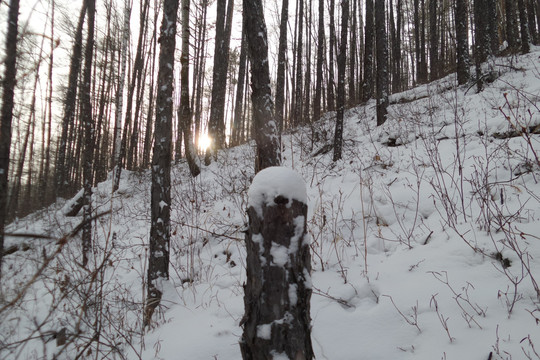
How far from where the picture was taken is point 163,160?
9.80ft

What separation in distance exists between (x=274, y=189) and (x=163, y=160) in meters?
2.25

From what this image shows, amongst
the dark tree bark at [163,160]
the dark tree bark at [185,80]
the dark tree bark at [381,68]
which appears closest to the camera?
the dark tree bark at [163,160]

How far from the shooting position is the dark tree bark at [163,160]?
296 cm

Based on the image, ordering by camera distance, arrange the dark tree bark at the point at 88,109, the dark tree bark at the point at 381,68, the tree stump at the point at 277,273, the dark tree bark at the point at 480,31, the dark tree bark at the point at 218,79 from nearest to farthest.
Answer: the tree stump at the point at 277,273 < the dark tree bark at the point at 88,109 < the dark tree bark at the point at 381,68 < the dark tree bark at the point at 480,31 < the dark tree bark at the point at 218,79

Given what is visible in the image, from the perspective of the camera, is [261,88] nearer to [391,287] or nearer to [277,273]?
[391,287]

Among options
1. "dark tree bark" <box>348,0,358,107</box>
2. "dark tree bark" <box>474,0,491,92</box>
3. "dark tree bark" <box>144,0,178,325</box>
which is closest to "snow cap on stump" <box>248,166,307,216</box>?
"dark tree bark" <box>144,0,178,325</box>

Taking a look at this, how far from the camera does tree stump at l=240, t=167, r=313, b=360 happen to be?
1.04 m

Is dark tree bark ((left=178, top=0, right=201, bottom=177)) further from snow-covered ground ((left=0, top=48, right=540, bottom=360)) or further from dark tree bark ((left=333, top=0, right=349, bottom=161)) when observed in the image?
snow-covered ground ((left=0, top=48, right=540, bottom=360))

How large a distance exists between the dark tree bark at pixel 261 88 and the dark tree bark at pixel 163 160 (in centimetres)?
87

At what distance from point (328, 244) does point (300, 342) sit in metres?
2.01

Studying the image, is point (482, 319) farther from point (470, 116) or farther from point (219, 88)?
point (219, 88)

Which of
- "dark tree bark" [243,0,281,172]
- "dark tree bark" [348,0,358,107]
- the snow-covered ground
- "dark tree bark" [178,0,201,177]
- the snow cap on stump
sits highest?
"dark tree bark" [348,0,358,107]

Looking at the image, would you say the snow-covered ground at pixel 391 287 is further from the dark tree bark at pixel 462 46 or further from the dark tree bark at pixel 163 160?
the dark tree bark at pixel 462 46

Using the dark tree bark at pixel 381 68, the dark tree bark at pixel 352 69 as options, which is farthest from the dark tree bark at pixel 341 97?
the dark tree bark at pixel 352 69
